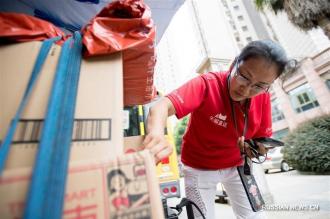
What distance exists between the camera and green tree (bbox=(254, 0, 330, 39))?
→ 636 cm

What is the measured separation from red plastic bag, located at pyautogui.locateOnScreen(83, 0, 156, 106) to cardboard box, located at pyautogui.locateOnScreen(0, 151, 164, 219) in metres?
0.37

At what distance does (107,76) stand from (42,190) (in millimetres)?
383

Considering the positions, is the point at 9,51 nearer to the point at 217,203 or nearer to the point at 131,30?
the point at 131,30

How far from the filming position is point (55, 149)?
1.76ft

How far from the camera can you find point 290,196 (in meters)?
5.04

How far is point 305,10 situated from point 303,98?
9592 millimetres

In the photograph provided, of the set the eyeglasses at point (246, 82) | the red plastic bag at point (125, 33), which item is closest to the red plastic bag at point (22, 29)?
the red plastic bag at point (125, 33)

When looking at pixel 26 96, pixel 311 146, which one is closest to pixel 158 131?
pixel 26 96

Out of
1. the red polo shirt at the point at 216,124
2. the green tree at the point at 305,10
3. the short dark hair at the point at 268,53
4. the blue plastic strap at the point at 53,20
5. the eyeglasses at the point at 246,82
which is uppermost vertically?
the green tree at the point at 305,10

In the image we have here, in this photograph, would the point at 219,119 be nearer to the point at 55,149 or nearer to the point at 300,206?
the point at 55,149

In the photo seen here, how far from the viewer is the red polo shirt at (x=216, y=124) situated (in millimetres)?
1582

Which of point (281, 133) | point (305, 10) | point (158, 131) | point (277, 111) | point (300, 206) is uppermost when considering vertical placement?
point (277, 111)

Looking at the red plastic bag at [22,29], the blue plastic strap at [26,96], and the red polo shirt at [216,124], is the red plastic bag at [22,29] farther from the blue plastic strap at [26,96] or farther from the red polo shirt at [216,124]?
the red polo shirt at [216,124]

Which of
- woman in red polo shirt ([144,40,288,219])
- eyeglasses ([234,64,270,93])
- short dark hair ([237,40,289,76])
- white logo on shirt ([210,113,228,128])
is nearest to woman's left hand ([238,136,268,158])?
woman in red polo shirt ([144,40,288,219])
